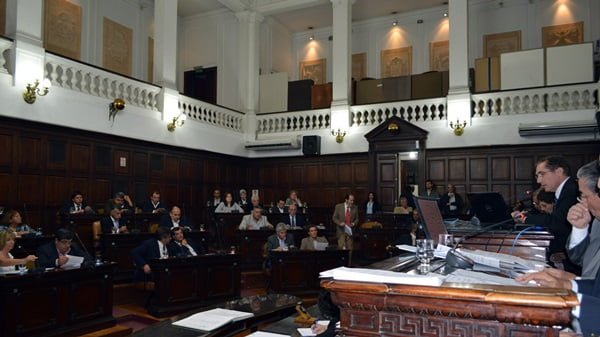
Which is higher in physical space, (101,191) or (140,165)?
(140,165)

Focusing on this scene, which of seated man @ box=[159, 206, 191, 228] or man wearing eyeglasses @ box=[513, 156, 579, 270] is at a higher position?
man wearing eyeglasses @ box=[513, 156, 579, 270]

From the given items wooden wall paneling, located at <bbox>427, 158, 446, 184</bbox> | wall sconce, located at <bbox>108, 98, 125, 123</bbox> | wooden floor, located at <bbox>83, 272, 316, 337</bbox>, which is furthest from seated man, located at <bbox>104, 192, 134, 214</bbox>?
wooden wall paneling, located at <bbox>427, 158, 446, 184</bbox>

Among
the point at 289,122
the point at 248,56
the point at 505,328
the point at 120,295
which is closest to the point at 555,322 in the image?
the point at 505,328

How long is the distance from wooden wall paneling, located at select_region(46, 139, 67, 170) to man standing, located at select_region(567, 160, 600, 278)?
29.1ft

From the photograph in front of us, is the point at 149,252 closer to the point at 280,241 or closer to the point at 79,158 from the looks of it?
the point at 280,241

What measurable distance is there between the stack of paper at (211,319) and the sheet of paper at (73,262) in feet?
11.2

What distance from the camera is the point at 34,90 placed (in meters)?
8.16

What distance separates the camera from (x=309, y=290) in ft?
26.7

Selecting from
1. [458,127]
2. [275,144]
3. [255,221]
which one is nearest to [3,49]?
[255,221]

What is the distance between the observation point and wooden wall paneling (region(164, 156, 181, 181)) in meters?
11.5

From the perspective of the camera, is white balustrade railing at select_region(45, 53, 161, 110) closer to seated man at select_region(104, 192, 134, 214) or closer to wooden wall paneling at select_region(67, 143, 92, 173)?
wooden wall paneling at select_region(67, 143, 92, 173)

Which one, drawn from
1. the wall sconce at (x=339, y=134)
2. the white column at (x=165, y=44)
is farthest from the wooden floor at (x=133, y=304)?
the white column at (x=165, y=44)

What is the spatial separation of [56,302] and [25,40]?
4983mm

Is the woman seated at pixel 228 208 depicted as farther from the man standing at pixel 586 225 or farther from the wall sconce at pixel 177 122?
the man standing at pixel 586 225
